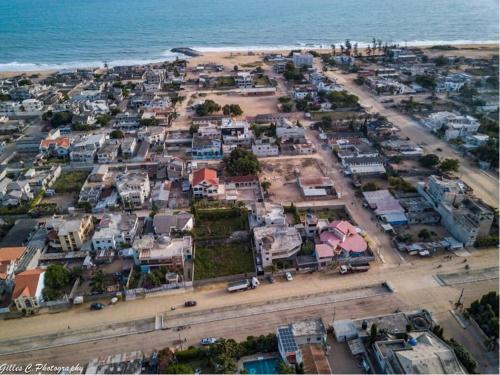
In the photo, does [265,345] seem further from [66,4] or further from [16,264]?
[66,4]

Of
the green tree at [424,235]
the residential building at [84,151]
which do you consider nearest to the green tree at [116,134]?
the residential building at [84,151]

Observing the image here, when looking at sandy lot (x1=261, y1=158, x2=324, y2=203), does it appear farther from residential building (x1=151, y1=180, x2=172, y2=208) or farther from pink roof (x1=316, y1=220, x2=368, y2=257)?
residential building (x1=151, y1=180, x2=172, y2=208)

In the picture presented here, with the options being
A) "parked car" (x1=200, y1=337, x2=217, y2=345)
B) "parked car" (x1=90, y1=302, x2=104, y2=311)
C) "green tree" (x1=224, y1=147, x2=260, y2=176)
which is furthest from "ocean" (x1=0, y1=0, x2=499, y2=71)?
"parked car" (x1=200, y1=337, x2=217, y2=345)

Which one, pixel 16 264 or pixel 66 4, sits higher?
pixel 66 4

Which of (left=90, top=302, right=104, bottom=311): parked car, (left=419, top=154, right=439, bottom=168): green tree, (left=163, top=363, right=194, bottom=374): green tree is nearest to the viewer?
(left=163, top=363, right=194, bottom=374): green tree

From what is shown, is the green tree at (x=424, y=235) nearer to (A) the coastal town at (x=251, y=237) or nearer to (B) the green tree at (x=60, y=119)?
(A) the coastal town at (x=251, y=237)

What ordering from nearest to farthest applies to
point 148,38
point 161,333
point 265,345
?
1. point 265,345
2. point 161,333
3. point 148,38

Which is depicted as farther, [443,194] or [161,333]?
[443,194]

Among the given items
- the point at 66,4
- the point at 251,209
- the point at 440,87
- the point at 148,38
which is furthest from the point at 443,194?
the point at 66,4
